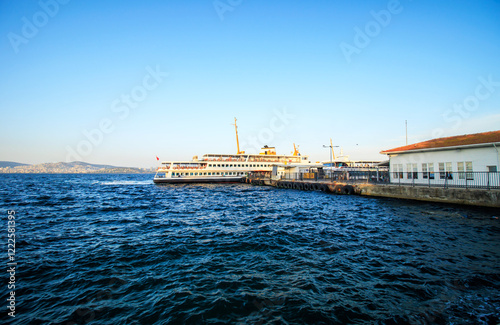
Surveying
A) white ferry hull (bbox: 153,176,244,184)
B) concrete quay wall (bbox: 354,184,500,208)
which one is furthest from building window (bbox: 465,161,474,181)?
white ferry hull (bbox: 153,176,244,184)

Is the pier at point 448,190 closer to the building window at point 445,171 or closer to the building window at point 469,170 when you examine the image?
the building window at point 469,170

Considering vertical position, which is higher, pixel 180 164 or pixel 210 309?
pixel 180 164

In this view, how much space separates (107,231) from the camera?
41.6 ft

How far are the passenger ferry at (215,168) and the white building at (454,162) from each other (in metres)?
28.1

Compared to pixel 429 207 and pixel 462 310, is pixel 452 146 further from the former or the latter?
pixel 462 310

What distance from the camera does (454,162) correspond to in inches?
809

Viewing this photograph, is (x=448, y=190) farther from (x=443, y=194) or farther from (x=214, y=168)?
(x=214, y=168)

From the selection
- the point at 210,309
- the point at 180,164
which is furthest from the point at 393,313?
the point at 180,164

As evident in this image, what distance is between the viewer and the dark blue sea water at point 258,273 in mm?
5340

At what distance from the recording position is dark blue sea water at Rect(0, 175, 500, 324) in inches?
210

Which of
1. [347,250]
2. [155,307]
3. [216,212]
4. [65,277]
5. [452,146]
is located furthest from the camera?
[452,146]

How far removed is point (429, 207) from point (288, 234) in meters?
13.5

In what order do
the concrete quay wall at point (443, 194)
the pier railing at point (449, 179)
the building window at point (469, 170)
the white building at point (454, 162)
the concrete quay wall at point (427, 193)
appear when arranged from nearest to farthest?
the concrete quay wall at point (443, 194), the concrete quay wall at point (427, 193), the pier railing at point (449, 179), the white building at point (454, 162), the building window at point (469, 170)

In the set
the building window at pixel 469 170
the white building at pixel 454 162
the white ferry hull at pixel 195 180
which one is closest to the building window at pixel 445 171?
the white building at pixel 454 162
